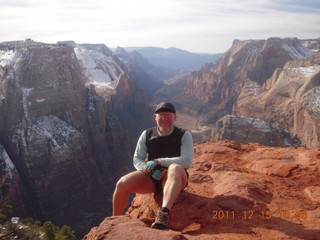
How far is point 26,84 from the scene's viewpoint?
3681 centimetres

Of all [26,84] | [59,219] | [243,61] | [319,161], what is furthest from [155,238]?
[243,61]

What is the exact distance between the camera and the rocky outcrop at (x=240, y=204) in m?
4.53

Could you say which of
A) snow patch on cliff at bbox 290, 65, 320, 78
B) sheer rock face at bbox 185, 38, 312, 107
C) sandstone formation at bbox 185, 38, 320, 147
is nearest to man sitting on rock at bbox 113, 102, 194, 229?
sandstone formation at bbox 185, 38, 320, 147

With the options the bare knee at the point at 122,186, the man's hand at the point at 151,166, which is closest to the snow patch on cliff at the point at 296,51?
the man's hand at the point at 151,166

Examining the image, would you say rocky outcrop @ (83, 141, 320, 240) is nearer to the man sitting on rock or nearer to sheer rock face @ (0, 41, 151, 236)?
the man sitting on rock

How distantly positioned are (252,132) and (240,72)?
7036 cm

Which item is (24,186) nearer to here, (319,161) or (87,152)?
(87,152)

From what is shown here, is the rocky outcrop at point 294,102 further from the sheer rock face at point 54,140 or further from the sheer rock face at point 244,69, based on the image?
the sheer rock face at point 54,140

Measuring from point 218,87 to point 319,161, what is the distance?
9107cm

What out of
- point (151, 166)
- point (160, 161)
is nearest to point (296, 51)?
point (160, 161)

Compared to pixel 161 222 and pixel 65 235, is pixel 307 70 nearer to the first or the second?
pixel 65 235

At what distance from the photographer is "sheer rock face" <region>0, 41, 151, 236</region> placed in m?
32.6
